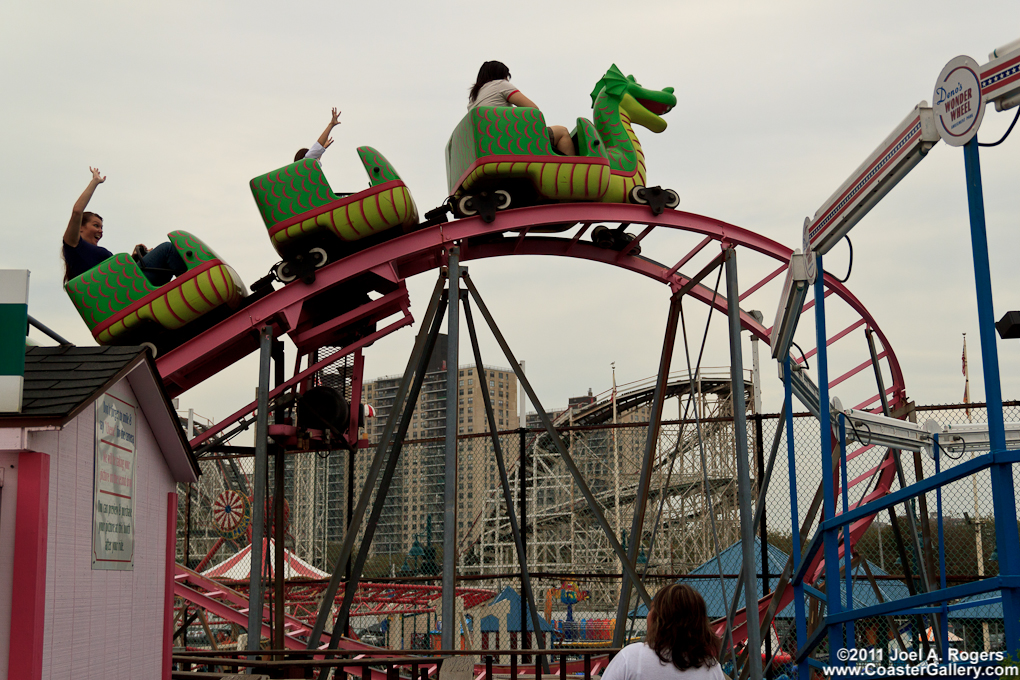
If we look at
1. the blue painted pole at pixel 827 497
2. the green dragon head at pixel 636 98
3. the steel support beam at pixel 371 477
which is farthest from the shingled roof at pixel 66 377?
the green dragon head at pixel 636 98

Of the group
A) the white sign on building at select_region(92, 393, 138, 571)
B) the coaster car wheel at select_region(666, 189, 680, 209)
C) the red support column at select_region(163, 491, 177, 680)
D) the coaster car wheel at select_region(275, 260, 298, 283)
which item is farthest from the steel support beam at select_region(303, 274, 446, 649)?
A: the white sign on building at select_region(92, 393, 138, 571)

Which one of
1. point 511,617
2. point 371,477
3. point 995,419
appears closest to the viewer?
point 995,419

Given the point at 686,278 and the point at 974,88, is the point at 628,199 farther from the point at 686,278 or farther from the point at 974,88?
the point at 974,88

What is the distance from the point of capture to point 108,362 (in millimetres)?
4367

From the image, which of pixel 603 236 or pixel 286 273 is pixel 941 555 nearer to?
pixel 603 236

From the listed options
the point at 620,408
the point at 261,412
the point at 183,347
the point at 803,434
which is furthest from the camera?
the point at 620,408

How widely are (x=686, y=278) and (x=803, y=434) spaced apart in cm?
268

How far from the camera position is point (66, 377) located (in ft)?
13.4

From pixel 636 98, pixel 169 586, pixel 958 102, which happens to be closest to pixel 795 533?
pixel 958 102

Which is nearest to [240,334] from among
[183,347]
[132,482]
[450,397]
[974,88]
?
[183,347]

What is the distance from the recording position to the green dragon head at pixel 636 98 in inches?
343

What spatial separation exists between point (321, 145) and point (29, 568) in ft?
16.8

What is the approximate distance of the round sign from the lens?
12.6 ft

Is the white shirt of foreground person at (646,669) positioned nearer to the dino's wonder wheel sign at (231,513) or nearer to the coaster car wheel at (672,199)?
the coaster car wheel at (672,199)
